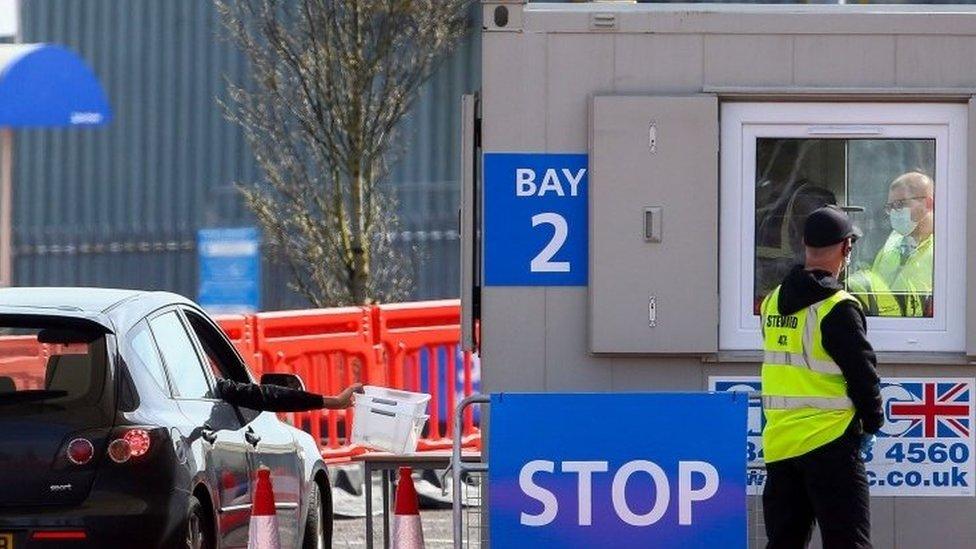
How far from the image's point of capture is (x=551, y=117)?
8.90 m

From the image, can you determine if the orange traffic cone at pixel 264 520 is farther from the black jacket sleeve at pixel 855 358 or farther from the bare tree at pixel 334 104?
the bare tree at pixel 334 104

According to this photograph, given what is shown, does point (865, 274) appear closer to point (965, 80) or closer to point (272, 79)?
point (965, 80)

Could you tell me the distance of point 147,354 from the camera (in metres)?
8.23

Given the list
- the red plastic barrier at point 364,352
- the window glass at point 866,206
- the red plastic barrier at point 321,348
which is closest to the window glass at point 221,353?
the window glass at point 866,206

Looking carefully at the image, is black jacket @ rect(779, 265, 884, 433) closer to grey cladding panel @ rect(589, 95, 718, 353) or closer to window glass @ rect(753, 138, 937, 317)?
grey cladding panel @ rect(589, 95, 718, 353)

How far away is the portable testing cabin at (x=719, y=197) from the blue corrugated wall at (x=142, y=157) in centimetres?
1508

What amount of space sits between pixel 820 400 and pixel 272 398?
2571 mm

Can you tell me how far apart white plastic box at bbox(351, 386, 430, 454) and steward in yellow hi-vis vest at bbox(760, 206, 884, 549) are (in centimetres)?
282

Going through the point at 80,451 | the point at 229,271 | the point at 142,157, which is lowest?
the point at 80,451

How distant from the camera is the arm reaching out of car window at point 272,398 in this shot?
903 cm

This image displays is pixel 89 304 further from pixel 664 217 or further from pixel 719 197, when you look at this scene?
pixel 719 197

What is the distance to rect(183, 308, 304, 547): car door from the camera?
30.1 feet

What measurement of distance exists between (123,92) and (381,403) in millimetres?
15564

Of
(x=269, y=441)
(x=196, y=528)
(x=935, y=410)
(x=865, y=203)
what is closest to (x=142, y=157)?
(x=269, y=441)
